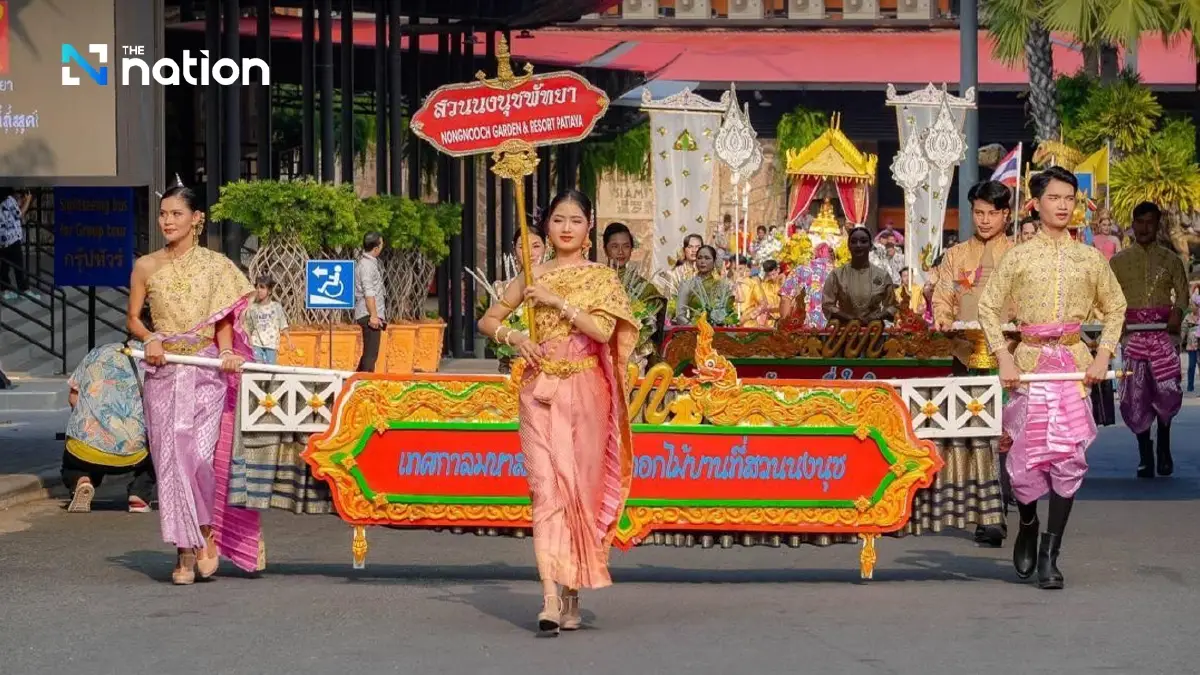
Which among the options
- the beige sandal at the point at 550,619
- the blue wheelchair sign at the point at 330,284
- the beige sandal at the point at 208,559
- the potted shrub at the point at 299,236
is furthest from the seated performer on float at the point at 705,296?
the beige sandal at the point at 550,619

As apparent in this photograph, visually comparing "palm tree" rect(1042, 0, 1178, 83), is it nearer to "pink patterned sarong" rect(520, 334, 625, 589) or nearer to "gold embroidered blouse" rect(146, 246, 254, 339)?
"gold embroidered blouse" rect(146, 246, 254, 339)

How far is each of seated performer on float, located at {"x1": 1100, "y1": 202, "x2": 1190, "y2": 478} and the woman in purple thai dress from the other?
25.7 feet

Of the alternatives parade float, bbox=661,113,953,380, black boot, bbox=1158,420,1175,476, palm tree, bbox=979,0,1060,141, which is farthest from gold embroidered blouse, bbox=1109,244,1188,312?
palm tree, bbox=979,0,1060,141

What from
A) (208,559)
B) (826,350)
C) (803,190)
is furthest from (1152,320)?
(803,190)

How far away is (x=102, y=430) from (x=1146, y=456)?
7.37 metres

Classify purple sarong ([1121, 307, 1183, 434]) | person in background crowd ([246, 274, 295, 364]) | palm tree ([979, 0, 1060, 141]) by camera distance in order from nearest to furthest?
purple sarong ([1121, 307, 1183, 434])
person in background crowd ([246, 274, 295, 364])
palm tree ([979, 0, 1060, 141])

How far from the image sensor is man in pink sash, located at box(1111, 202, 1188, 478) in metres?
17.0

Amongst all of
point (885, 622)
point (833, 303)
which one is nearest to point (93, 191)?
point (833, 303)

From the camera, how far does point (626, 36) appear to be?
55781mm

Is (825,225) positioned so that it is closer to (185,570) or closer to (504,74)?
(185,570)

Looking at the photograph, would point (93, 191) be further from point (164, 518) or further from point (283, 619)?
point (283, 619)

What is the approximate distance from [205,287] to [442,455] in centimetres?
137

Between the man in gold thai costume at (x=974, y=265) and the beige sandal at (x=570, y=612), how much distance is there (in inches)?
177

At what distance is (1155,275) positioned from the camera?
17016 mm
